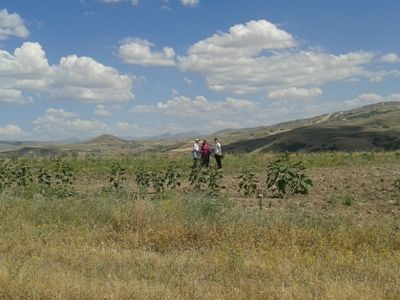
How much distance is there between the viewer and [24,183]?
66.1ft

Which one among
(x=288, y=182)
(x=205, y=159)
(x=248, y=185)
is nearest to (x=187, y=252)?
(x=288, y=182)

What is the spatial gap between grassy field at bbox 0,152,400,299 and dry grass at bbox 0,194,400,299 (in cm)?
2

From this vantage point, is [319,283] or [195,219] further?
[195,219]

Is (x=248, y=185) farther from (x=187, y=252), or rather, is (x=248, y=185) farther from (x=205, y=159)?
(x=205, y=159)

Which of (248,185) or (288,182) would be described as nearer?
(288,182)

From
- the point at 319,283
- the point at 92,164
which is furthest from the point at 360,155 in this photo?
the point at 319,283

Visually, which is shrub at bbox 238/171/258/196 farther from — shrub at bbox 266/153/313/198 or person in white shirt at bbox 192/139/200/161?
person in white shirt at bbox 192/139/200/161

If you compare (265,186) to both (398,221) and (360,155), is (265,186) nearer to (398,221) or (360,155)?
(398,221)

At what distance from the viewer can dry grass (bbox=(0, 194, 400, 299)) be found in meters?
6.47

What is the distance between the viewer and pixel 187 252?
8930mm

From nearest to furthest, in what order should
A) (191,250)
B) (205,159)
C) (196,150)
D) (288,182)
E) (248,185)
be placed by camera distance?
(191,250) < (288,182) < (248,185) < (205,159) < (196,150)

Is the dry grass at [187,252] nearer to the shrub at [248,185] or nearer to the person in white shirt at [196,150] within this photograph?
the shrub at [248,185]

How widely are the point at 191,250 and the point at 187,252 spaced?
0.82 feet

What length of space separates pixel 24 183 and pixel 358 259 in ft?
50.0
